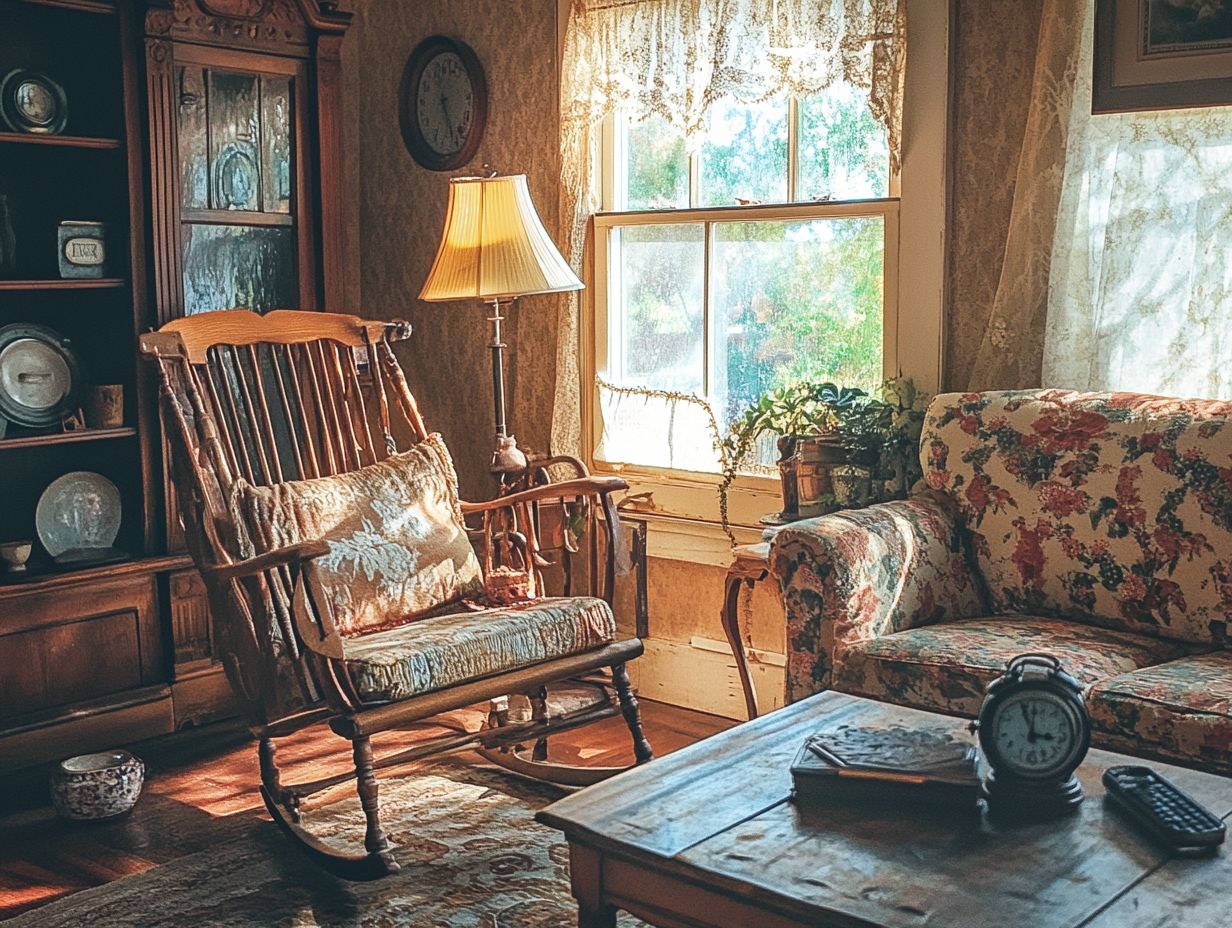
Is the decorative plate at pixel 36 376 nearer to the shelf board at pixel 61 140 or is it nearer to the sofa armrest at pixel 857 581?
the shelf board at pixel 61 140

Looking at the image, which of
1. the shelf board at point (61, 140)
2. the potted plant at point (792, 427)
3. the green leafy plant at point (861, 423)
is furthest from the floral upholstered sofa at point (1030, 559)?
the shelf board at point (61, 140)

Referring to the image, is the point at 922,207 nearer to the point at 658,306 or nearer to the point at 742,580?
the point at 658,306

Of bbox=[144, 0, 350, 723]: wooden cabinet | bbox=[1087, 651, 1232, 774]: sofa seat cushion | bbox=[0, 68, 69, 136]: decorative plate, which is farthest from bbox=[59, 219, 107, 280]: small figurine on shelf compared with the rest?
bbox=[1087, 651, 1232, 774]: sofa seat cushion

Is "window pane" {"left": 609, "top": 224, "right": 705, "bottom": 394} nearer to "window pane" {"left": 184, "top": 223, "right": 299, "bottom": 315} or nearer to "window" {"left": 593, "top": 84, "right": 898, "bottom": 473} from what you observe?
"window" {"left": 593, "top": 84, "right": 898, "bottom": 473}

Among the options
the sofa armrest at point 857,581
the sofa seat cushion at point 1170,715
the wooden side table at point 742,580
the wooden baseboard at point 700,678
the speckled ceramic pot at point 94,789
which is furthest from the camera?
the wooden baseboard at point 700,678

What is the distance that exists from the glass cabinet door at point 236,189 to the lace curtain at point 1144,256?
2.26m

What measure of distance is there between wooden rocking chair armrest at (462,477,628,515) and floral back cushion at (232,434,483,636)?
11cm

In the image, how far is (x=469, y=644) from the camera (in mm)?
2959

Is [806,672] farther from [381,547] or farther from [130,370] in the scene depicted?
[130,370]

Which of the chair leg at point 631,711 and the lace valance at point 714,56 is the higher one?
the lace valance at point 714,56

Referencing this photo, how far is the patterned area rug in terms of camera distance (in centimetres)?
273

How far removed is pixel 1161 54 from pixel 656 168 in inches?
59.3

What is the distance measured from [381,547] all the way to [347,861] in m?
0.72

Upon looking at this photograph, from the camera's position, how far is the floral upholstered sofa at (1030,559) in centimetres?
286
